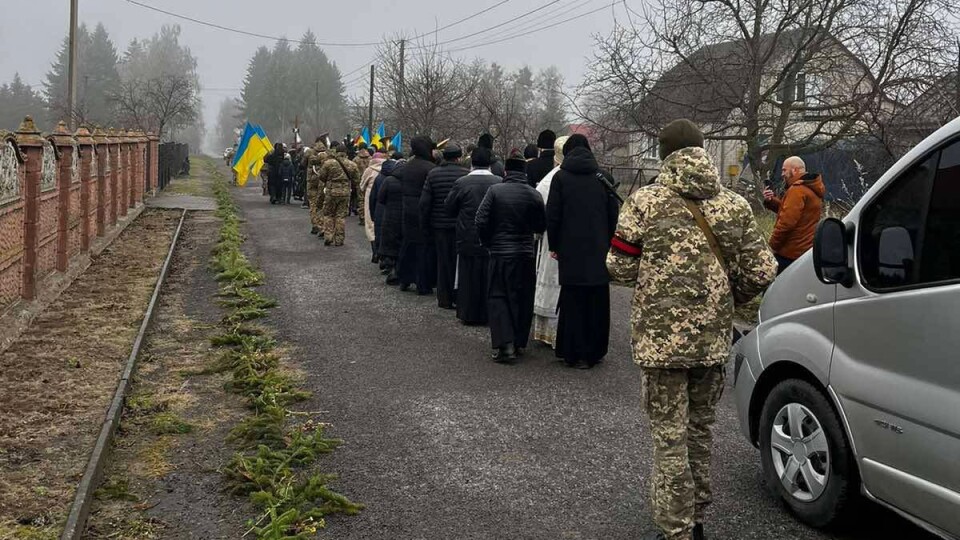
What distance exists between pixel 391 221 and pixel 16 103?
103 m

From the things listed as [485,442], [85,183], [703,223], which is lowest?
Result: [485,442]

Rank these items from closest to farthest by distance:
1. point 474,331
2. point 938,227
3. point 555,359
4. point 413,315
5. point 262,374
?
point 938,227 < point 262,374 < point 555,359 < point 474,331 < point 413,315

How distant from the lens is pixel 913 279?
3.98 meters

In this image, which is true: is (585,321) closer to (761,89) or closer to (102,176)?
(102,176)

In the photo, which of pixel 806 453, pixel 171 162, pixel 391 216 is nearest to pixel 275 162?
pixel 171 162

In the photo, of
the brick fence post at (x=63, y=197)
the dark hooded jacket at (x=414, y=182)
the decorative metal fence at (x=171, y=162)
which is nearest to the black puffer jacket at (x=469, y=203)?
the dark hooded jacket at (x=414, y=182)

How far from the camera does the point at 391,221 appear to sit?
12977 mm

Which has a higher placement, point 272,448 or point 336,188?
point 336,188

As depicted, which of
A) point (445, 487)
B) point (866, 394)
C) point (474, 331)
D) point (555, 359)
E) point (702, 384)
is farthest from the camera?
point (474, 331)

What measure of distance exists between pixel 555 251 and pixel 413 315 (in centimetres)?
307

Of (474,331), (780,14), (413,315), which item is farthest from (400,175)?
(780,14)

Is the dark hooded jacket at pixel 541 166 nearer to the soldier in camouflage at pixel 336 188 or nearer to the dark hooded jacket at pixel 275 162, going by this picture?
the soldier in camouflage at pixel 336 188

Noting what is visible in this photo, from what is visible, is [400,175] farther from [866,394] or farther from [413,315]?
[866,394]

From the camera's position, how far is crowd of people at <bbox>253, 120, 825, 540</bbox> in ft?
14.3
